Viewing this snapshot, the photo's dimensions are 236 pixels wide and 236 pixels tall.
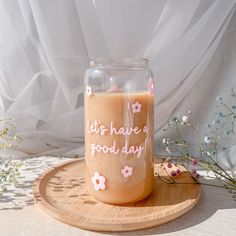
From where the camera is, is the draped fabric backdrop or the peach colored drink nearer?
the peach colored drink

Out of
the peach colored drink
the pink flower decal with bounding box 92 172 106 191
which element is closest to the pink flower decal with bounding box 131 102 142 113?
the peach colored drink

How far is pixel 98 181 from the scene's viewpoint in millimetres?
493

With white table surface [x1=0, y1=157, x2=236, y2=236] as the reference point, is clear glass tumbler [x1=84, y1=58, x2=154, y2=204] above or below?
above

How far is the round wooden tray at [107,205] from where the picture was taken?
0.43 metres

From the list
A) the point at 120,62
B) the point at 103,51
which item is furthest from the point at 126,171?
the point at 103,51

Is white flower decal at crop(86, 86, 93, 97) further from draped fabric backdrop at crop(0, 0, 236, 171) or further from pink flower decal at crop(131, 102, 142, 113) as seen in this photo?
draped fabric backdrop at crop(0, 0, 236, 171)

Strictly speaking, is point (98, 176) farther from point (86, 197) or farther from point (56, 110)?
point (56, 110)

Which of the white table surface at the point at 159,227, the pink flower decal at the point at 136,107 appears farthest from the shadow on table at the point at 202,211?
the pink flower decal at the point at 136,107

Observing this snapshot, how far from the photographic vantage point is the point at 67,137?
799 mm

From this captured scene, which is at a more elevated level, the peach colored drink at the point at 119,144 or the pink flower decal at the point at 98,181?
the peach colored drink at the point at 119,144

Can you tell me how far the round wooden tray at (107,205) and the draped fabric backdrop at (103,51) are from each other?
0.65 ft

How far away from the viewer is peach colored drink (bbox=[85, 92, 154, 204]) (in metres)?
0.48

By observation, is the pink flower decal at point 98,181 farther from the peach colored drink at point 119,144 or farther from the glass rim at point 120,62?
the glass rim at point 120,62

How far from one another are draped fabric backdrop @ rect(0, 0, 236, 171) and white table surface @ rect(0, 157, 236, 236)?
203 mm
